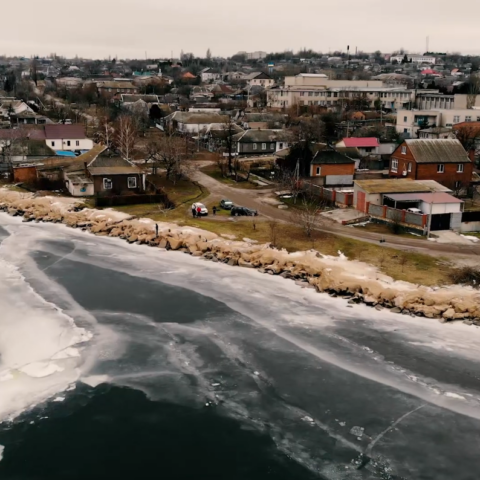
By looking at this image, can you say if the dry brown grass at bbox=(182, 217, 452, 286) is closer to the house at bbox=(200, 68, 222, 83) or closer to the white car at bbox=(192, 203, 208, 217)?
the white car at bbox=(192, 203, 208, 217)

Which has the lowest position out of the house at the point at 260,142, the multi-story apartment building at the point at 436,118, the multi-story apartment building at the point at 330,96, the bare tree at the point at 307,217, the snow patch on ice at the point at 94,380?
the snow patch on ice at the point at 94,380

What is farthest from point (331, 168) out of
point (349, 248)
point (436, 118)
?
point (436, 118)

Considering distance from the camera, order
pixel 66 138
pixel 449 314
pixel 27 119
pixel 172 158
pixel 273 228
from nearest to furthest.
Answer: pixel 449 314 < pixel 273 228 < pixel 172 158 < pixel 66 138 < pixel 27 119

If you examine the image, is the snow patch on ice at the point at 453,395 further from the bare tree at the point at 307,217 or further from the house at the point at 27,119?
the house at the point at 27,119

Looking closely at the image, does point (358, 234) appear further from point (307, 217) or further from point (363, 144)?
point (363, 144)

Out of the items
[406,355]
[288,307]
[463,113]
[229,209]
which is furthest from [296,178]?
[463,113]

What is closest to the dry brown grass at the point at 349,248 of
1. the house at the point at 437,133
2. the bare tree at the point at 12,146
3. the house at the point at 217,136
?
the bare tree at the point at 12,146

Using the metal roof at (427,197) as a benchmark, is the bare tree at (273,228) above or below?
below

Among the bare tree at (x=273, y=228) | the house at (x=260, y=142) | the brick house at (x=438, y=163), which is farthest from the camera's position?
Result: the house at (x=260, y=142)
